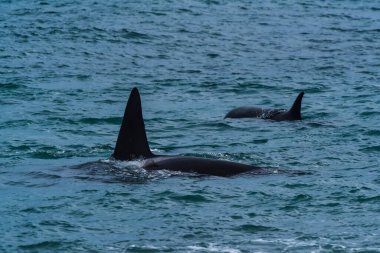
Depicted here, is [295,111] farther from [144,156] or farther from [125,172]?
[125,172]

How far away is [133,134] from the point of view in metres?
17.9

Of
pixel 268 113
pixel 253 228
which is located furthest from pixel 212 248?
pixel 268 113

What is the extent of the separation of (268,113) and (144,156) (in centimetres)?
700

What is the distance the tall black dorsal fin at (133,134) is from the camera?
704 inches

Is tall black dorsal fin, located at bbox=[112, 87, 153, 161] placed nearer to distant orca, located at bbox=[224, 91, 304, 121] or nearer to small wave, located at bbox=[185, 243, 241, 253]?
small wave, located at bbox=[185, 243, 241, 253]

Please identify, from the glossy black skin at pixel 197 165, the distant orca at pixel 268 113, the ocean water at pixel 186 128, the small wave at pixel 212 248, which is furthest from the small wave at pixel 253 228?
the distant orca at pixel 268 113

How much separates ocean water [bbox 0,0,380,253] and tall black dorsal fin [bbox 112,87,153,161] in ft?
0.73

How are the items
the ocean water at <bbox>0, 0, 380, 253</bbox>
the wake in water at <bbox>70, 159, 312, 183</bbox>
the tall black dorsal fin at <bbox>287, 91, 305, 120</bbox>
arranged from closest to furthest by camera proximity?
the ocean water at <bbox>0, 0, 380, 253</bbox> → the wake in water at <bbox>70, 159, 312, 183</bbox> → the tall black dorsal fin at <bbox>287, 91, 305, 120</bbox>

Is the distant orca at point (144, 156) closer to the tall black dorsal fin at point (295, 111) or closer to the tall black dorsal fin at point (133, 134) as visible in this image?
the tall black dorsal fin at point (133, 134)

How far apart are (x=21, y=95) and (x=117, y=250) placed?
13.8 meters

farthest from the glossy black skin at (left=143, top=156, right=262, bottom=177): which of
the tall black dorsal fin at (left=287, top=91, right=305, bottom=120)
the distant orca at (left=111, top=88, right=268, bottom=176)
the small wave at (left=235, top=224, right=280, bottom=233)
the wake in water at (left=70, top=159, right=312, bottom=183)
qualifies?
the tall black dorsal fin at (left=287, top=91, right=305, bottom=120)

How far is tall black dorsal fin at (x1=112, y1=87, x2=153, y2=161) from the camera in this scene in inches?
704

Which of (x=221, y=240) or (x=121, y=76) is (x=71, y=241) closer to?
(x=221, y=240)

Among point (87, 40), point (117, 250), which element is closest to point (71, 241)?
point (117, 250)
